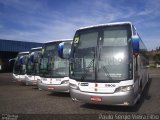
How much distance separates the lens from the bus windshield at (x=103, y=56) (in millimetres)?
7867

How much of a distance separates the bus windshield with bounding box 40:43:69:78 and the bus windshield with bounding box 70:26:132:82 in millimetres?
2648

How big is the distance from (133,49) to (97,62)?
1305 millimetres

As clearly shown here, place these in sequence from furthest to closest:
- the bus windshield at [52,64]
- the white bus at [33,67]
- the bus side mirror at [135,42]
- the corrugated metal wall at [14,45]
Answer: the corrugated metal wall at [14,45]
the white bus at [33,67]
the bus windshield at [52,64]
the bus side mirror at [135,42]

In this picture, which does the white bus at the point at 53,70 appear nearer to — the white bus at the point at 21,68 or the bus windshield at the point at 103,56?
the bus windshield at the point at 103,56

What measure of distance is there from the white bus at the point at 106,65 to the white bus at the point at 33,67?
22.8ft

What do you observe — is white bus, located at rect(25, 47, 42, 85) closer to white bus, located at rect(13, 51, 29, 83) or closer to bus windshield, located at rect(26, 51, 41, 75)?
bus windshield, located at rect(26, 51, 41, 75)

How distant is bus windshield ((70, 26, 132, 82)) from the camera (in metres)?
7.87

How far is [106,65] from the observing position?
8055 mm

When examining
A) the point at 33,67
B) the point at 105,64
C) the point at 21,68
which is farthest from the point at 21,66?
the point at 105,64

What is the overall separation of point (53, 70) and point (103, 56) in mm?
4199

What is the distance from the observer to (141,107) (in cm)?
891

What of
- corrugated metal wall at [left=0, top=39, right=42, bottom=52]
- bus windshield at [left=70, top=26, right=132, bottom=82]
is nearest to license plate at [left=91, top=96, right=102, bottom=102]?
bus windshield at [left=70, top=26, right=132, bottom=82]

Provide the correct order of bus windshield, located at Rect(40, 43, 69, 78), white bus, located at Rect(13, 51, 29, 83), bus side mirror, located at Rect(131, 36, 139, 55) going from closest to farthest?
bus side mirror, located at Rect(131, 36, 139, 55) < bus windshield, located at Rect(40, 43, 69, 78) < white bus, located at Rect(13, 51, 29, 83)

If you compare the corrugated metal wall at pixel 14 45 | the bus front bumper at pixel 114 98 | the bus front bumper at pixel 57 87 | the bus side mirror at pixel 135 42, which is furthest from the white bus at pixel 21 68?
the corrugated metal wall at pixel 14 45
